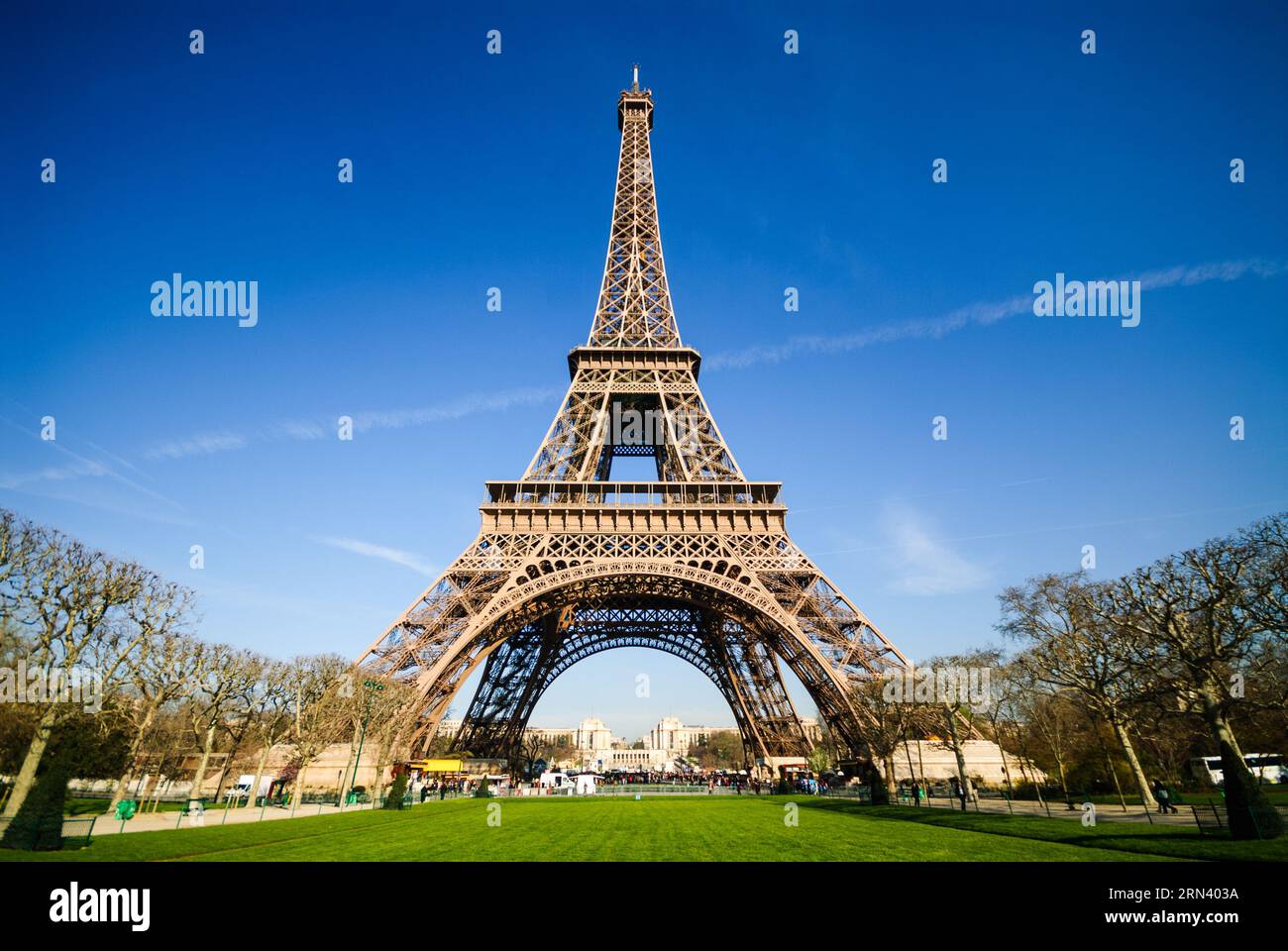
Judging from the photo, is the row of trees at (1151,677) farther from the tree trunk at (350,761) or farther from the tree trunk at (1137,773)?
the tree trunk at (350,761)

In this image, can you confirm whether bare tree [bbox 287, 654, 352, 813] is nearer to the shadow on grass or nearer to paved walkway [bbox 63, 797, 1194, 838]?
paved walkway [bbox 63, 797, 1194, 838]

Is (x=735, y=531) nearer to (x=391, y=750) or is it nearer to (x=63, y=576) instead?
(x=391, y=750)

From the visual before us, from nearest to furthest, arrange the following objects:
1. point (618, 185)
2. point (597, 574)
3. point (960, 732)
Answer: point (960, 732) < point (597, 574) < point (618, 185)

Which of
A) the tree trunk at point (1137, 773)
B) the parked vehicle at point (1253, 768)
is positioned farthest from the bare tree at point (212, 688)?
the parked vehicle at point (1253, 768)

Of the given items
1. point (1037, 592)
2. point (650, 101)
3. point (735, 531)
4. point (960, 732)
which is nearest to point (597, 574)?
point (735, 531)
